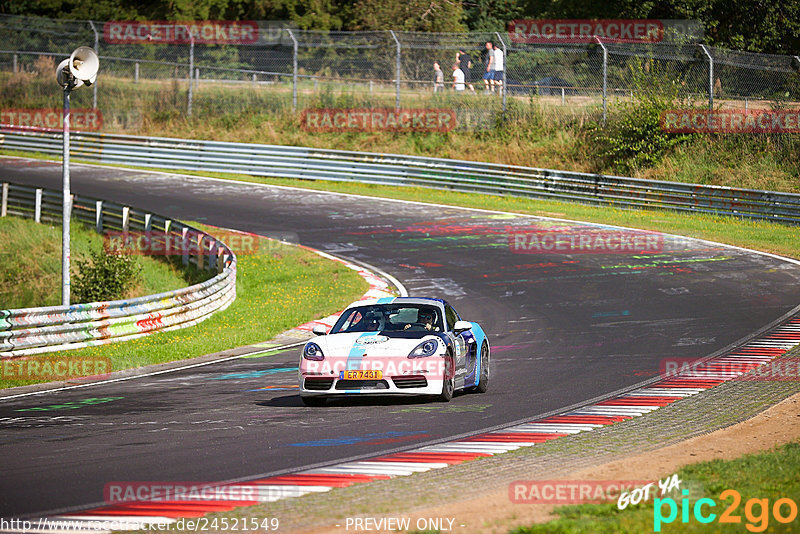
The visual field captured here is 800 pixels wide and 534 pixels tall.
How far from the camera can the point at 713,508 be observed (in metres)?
6.31

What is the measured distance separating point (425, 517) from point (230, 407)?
4.97 m

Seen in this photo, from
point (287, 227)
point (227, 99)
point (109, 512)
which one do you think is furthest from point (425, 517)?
point (227, 99)

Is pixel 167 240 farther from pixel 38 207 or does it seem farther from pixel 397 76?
pixel 397 76

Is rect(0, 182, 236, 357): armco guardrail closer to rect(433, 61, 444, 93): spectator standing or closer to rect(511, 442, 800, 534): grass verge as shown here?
rect(511, 442, 800, 534): grass verge

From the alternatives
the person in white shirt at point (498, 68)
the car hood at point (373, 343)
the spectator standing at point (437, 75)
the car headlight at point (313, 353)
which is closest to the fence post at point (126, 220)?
the spectator standing at point (437, 75)

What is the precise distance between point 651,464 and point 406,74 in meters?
29.2

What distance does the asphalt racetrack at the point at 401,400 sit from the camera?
27.5 feet

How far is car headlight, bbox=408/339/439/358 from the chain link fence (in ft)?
75.2

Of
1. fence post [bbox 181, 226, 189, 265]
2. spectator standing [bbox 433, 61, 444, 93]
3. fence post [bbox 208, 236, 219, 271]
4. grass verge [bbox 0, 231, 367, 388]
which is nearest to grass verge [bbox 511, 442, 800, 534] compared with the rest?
grass verge [bbox 0, 231, 367, 388]

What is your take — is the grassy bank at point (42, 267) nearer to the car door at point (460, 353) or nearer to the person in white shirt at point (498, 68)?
the car door at point (460, 353)

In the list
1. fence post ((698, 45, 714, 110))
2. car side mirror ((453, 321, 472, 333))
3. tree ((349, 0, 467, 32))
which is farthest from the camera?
tree ((349, 0, 467, 32))

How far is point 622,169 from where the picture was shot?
33281 mm

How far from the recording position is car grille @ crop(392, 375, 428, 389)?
1062 cm

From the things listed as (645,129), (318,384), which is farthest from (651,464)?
(645,129)
